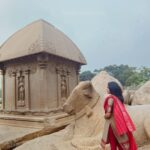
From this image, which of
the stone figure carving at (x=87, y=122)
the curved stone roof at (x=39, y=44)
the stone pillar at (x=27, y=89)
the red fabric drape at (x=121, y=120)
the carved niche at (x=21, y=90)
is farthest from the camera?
the carved niche at (x=21, y=90)

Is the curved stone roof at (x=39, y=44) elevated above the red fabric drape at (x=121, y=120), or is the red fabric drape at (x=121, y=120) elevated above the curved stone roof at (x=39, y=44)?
the curved stone roof at (x=39, y=44)

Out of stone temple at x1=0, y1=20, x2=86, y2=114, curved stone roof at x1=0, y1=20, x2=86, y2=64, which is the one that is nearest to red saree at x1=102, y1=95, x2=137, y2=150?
stone temple at x1=0, y1=20, x2=86, y2=114

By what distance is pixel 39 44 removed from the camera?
687cm

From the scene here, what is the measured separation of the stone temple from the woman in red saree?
4.66m

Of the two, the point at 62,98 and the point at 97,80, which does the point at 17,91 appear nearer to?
the point at 62,98

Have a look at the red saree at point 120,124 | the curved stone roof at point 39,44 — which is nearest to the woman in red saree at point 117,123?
the red saree at point 120,124

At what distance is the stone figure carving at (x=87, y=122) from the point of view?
115 inches

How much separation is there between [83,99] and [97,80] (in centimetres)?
156

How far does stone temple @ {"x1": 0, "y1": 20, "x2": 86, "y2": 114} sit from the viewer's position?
6.93 meters

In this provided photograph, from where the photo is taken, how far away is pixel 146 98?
4656mm

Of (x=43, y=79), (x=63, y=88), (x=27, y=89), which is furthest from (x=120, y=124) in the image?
(x=63, y=88)

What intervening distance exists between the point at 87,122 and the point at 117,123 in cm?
104

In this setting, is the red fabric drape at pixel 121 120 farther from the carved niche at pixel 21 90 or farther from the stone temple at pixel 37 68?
the carved niche at pixel 21 90

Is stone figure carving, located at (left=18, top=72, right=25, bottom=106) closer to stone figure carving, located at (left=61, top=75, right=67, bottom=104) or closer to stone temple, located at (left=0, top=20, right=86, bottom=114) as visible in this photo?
stone temple, located at (left=0, top=20, right=86, bottom=114)
